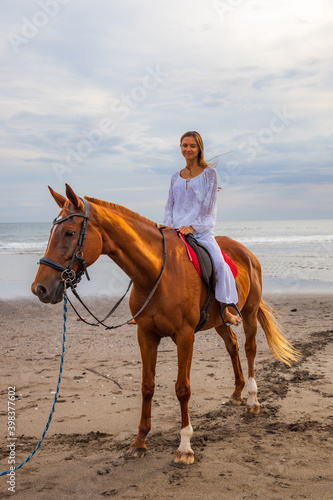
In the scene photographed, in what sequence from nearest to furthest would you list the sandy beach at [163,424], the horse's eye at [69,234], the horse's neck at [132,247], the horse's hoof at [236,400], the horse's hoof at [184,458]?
the horse's eye at [69,234]
the sandy beach at [163,424]
the horse's neck at [132,247]
the horse's hoof at [184,458]
the horse's hoof at [236,400]

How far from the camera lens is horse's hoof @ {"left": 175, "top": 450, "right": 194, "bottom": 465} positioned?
12.0 feet

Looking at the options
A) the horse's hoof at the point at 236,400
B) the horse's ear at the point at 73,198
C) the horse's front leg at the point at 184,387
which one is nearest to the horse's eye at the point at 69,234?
the horse's ear at the point at 73,198

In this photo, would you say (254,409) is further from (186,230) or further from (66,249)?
(66,249)

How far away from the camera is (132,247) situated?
355 cm

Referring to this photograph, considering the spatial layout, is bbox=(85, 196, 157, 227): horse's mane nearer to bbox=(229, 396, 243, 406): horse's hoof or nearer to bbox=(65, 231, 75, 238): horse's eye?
bbox=(65, 231, 75, 238): horse's eye

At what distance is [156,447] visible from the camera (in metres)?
4.02

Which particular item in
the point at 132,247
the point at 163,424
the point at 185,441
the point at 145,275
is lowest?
the point at 163,424

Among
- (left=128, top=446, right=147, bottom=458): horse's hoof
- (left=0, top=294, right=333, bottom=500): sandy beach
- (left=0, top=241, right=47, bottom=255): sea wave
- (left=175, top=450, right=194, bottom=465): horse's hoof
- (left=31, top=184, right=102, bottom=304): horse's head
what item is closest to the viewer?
(left=31, top=184, right=102, bottom=304): horse's head

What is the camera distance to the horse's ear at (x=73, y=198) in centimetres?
307

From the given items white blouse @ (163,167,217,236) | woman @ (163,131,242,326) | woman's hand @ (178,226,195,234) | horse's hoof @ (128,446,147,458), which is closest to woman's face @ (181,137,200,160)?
woman @ (163,131,242,326)

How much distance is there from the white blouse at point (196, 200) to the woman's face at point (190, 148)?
0.19 meters

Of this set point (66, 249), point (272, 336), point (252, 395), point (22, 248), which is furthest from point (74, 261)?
point (22, 248)

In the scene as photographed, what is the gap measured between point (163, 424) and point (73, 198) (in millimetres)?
2688

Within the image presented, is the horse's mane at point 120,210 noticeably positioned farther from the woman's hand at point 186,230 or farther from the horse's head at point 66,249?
the woman's hand at point 186,230
